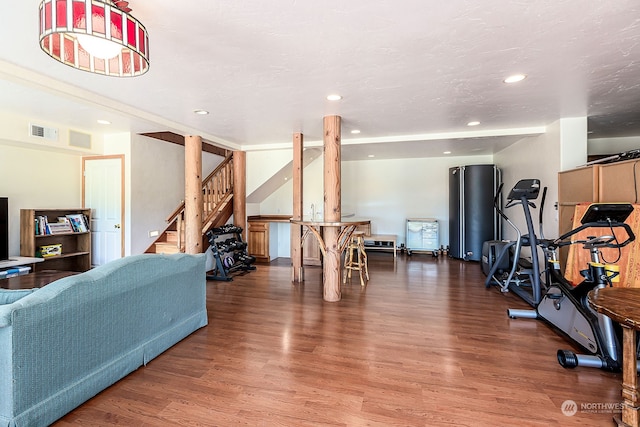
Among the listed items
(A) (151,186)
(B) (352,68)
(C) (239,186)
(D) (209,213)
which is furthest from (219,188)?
(B) (352,68)

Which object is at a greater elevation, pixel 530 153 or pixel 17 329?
pixel 530 153

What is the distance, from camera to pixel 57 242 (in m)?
4.74

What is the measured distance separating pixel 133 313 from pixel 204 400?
839mm

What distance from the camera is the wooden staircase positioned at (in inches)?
214

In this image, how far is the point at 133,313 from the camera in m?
2.22

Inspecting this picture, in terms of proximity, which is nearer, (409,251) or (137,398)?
(137,398)

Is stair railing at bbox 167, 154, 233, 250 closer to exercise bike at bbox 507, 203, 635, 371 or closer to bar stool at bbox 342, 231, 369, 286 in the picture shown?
bar stool at bbox 342, 231, 369, 286

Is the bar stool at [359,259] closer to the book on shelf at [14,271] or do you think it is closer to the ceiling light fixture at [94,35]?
the ceiling light fixture at [94,35]

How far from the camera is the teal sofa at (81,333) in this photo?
1.53 m

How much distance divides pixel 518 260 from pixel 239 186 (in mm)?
5038

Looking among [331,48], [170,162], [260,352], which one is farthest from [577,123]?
[170,162]

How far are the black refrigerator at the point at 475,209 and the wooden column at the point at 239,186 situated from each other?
4623mm

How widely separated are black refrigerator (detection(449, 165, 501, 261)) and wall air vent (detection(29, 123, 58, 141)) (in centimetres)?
725

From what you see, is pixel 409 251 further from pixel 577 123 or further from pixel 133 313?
pixel 133 313
